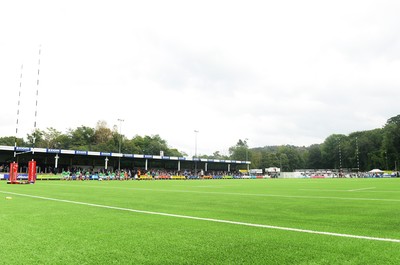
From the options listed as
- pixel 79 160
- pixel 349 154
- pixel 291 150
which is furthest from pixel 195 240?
pixel 291 150

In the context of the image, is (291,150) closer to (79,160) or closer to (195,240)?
(79,160)

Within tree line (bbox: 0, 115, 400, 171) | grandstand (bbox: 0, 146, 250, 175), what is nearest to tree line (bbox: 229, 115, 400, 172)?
tree line (bbox: 0, 115, 400, 171)

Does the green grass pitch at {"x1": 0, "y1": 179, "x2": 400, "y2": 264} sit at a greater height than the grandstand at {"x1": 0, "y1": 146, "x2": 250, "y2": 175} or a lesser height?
lesser

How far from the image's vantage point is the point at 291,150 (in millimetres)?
140750

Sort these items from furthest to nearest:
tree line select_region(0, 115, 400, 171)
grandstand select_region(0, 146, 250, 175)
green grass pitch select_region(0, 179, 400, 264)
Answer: tree line select_region(0, 115, 400, 171)
grandstand select_region(0, 146, 250, 175)
green grass pitch select_region(0, 179, 400, 264)

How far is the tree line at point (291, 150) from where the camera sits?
96.6 metres

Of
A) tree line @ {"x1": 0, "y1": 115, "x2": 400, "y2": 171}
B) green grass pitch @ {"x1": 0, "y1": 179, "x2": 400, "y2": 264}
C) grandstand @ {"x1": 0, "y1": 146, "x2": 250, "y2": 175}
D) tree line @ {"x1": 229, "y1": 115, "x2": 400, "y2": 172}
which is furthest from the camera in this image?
tree line @ {"x1": 229, "y1": 115, "x2": 400, "y2": 172}

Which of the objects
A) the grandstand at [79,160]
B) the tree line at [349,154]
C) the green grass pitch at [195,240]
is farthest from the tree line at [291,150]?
the green grass pitch at [195,240]

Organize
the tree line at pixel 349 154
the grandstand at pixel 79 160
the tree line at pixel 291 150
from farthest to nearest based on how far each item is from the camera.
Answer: the tree line at pixel 349 154 < the tree line at pixel 291 150 < the grandstand at pixel 79 160

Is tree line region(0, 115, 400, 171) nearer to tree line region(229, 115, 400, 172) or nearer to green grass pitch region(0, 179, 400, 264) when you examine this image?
tree line region(229, 115, 400, 172)

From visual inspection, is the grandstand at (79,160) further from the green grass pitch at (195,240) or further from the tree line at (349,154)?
the tree line at (349,154)

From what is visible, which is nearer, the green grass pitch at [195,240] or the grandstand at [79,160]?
the green grass pitch at [195,240]

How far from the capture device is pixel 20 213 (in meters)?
7.11

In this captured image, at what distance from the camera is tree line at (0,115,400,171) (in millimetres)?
96625
